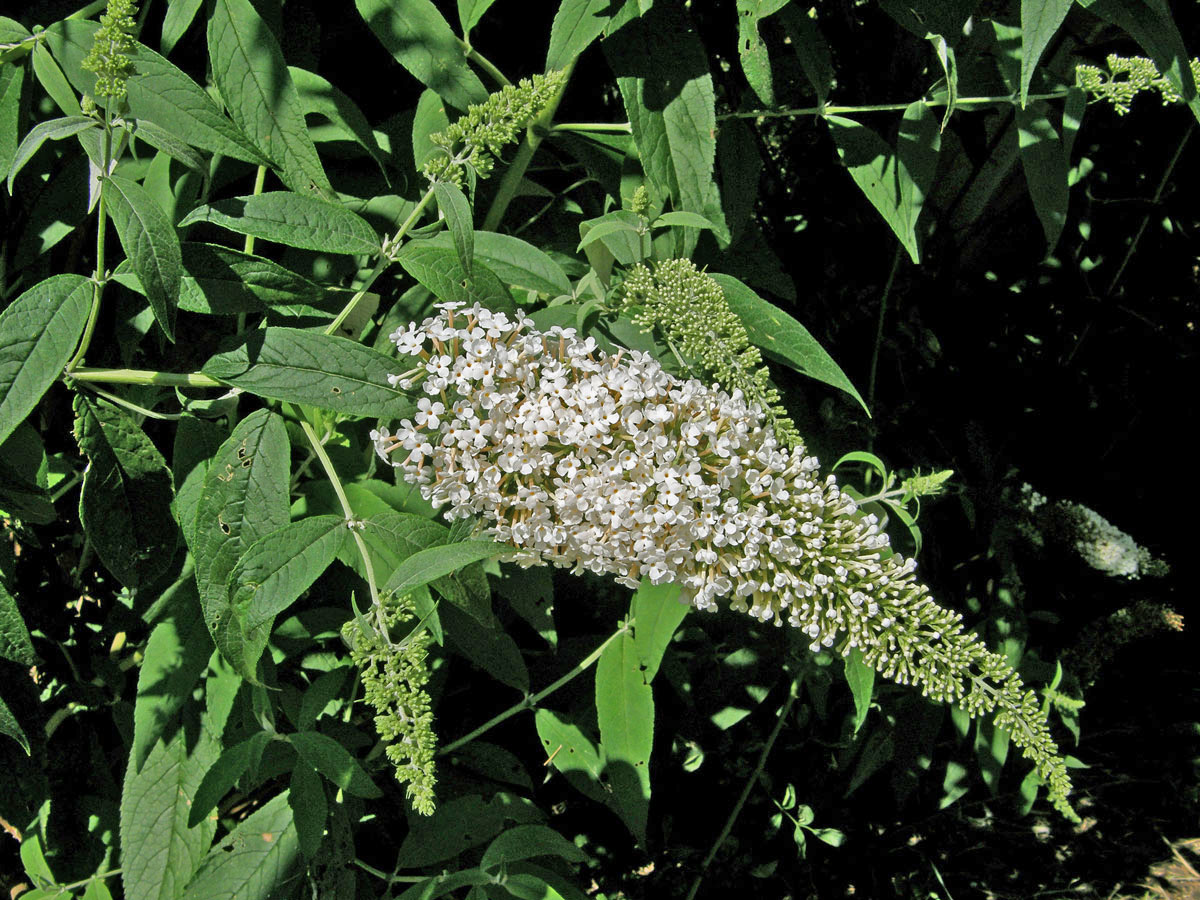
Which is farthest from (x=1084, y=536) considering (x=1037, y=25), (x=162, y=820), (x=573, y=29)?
(x=162, y=820)

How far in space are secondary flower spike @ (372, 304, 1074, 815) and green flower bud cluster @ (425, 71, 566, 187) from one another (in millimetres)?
213

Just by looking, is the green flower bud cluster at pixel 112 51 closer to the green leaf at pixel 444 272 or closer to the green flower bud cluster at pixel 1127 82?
the green leaf at pixel 444 272

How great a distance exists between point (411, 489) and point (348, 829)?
643 mm

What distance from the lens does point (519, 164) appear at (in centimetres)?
176

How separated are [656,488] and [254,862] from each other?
101 cm

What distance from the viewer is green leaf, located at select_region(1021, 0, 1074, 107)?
124cm

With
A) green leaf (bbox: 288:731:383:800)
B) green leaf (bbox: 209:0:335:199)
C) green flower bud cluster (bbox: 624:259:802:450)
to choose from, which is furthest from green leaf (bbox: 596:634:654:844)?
green leaf (bbox: 209:0:335:199)

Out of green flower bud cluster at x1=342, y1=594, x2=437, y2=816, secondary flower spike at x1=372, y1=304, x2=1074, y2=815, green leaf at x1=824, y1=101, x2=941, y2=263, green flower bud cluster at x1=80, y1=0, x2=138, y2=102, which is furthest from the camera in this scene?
green leaf at x1=824, y1=101, x2=941, y2=263

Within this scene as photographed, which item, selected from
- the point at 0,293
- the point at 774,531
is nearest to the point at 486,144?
the point at 774,531

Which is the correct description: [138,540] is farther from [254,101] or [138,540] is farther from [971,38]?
[971,38]

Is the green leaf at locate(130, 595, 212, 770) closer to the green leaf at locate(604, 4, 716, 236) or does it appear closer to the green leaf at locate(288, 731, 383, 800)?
the green leaf at locate(288, 731, 383, 800)

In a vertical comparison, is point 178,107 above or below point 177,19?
below

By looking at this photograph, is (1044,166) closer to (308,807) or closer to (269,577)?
(269,577)

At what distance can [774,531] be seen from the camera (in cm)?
148
